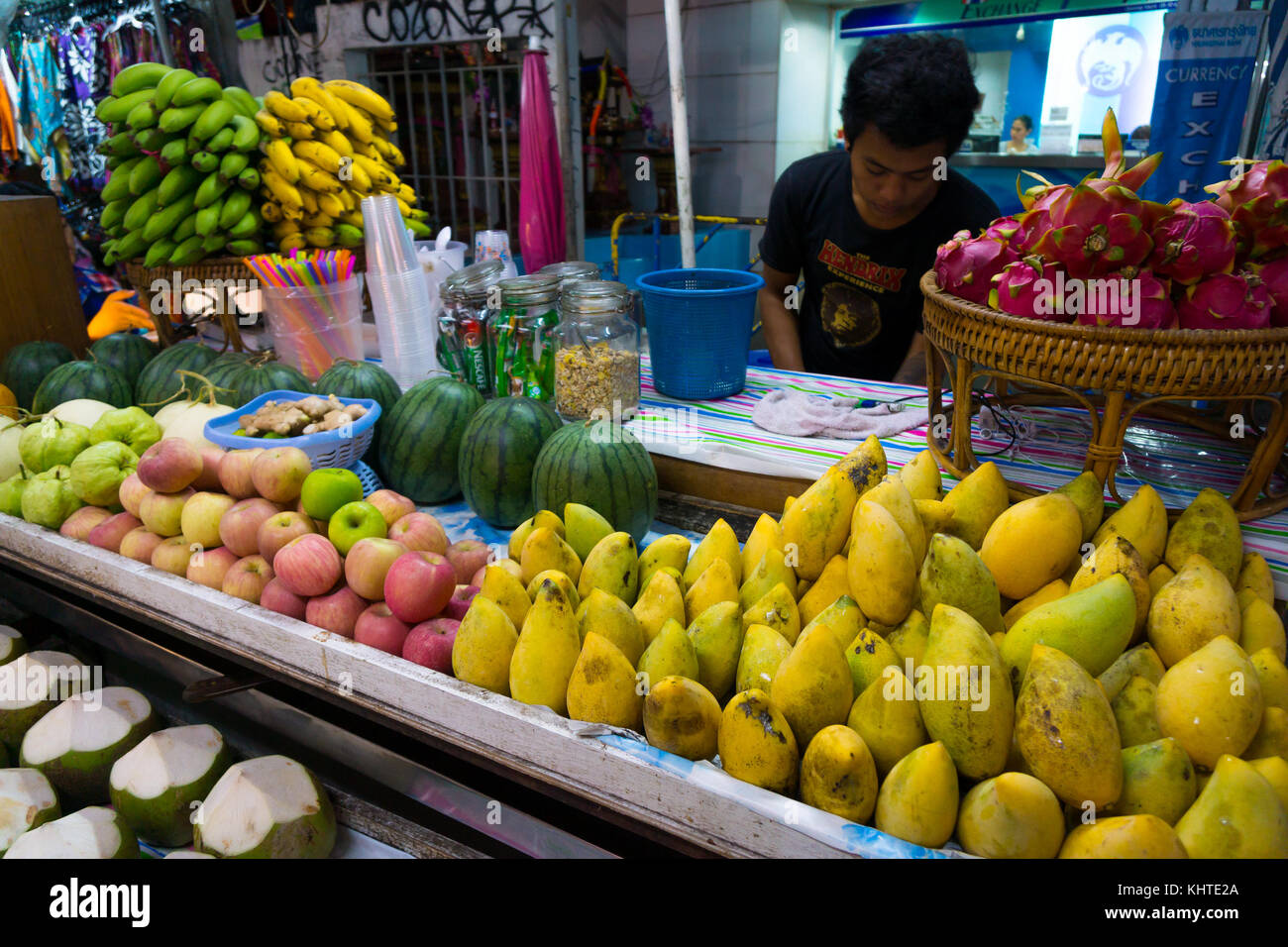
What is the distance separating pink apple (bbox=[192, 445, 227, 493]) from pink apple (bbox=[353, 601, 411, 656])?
0.66 m

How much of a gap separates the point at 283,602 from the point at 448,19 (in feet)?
18.9

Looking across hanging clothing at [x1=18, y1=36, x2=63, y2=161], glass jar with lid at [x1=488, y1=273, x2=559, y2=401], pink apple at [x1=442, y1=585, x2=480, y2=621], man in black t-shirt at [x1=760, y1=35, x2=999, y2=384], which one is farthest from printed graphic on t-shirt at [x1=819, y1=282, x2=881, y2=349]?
hanging clothing at [x1=18, y1=36, x2=63, y2=161]

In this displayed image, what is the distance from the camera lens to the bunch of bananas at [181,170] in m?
2.68

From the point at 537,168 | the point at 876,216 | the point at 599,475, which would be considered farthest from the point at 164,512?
the point at 537,168

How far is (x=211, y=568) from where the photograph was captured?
159 cm

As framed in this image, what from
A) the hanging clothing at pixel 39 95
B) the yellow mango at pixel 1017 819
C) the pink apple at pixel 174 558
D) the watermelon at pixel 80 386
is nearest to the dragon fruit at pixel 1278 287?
the yellow mango at pixel 1017 819

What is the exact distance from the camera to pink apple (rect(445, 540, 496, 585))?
1.56m

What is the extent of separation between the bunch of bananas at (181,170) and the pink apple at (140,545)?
4.51 feet

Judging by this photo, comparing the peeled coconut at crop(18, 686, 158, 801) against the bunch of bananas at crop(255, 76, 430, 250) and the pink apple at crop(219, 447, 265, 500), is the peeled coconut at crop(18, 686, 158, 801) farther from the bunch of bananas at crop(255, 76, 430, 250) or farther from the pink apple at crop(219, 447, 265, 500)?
the bunch of bananas at crop(255, 76, 430, 250)

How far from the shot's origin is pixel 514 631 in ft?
4.00

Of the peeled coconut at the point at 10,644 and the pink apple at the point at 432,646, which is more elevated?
the pink apple at the point at 432,646

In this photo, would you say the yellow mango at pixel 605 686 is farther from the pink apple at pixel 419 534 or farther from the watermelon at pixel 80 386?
the watermelon at pixel 80 386
